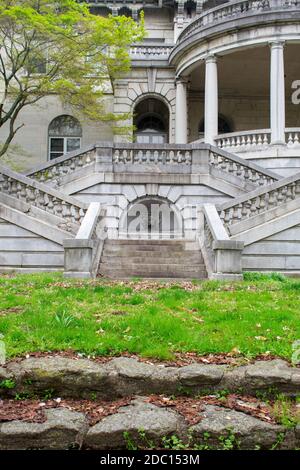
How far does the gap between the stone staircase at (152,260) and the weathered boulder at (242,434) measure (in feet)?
28.3

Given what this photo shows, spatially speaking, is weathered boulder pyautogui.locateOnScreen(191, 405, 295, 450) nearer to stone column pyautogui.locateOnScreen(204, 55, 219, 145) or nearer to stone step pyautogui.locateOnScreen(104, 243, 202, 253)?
stone step pyautogui.locateOnScreen(104, 243, 202, 253)

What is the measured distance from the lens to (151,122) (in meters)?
29.2

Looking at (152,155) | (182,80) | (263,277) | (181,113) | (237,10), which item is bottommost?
(263,277)

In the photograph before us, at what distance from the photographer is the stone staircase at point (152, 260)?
13.1 meters

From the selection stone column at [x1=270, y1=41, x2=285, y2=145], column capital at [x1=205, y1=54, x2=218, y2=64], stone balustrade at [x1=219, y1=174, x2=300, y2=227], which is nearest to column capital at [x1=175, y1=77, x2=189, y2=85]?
column capital at [x1=205, y1=54, x2=218, y2=64]

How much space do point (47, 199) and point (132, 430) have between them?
37.2 feet

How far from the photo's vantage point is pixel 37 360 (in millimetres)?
5238

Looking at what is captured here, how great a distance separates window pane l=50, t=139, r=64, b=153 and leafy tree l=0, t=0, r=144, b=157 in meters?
7.31

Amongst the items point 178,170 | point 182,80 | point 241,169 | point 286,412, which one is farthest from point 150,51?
point 286,412

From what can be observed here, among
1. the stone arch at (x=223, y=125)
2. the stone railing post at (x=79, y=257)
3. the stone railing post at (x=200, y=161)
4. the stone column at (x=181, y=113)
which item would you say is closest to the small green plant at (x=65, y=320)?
the stone railing post at (x=79, y=257)

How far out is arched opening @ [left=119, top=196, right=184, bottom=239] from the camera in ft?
59.3

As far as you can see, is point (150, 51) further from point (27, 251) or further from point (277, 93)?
point (27, 251)

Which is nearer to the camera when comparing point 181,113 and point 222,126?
point 181,113

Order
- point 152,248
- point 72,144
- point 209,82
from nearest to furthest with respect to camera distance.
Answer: point 152,248
point 209,82
point 72,144
